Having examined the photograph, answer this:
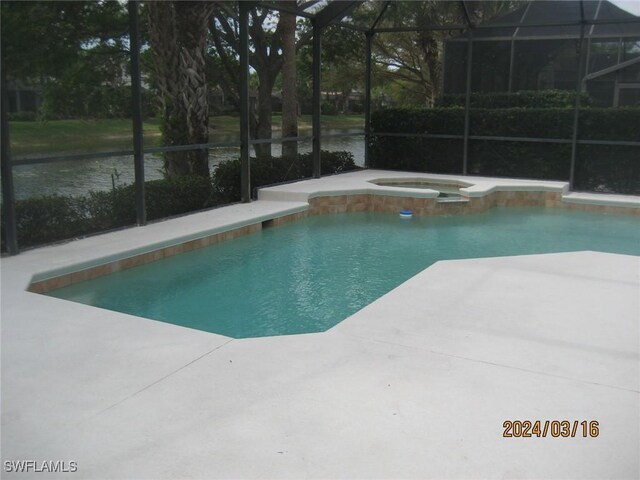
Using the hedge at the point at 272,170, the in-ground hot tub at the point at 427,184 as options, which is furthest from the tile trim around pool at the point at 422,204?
the hedge at the point at 272,170

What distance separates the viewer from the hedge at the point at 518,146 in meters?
10.1

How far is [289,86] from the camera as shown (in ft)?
36.7

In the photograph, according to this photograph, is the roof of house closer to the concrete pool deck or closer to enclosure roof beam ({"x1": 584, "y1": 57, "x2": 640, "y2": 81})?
enclosure roof beam ({"x1": 584, "y1": 57, "x2": 640, "y2": 81})

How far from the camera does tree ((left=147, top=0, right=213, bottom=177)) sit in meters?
7.98

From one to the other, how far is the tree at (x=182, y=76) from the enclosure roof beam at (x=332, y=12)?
2426 mm

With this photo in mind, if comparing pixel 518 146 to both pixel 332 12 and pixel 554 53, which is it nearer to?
pixel 554 53

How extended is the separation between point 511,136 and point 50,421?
10.1m

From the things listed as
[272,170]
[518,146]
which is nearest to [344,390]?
[272,170]

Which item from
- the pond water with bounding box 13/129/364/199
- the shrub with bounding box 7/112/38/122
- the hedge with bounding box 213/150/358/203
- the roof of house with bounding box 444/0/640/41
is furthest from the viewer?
the roof of house with bounding box 444/0/640/41

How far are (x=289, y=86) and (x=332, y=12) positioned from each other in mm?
1645

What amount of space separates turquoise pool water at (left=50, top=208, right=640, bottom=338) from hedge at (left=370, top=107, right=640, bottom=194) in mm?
1410

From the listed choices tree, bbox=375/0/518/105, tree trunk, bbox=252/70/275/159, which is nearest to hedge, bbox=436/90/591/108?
tree, bbox=375/0/518/105

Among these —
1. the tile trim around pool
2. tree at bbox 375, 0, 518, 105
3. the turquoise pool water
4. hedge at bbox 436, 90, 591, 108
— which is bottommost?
the turquoise pool water
